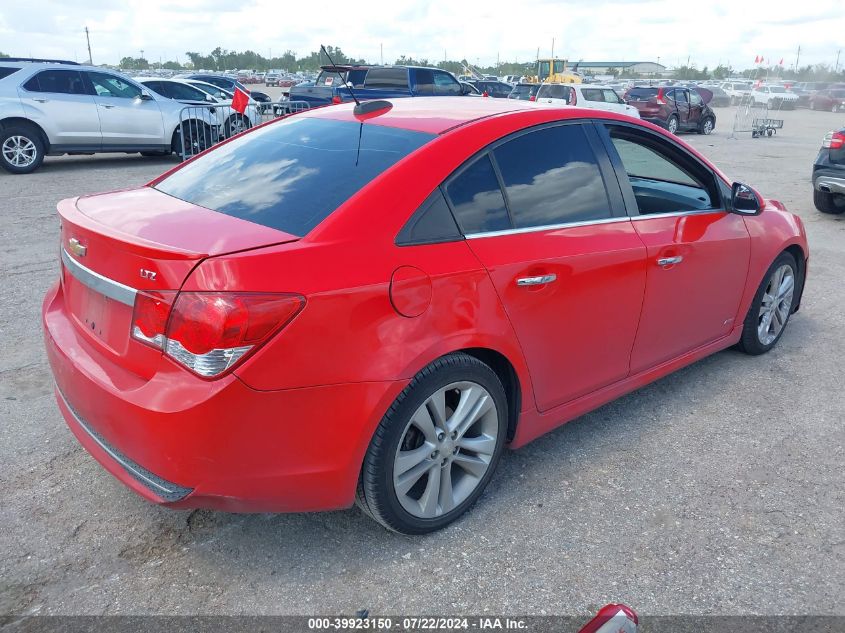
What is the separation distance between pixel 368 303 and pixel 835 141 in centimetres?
921

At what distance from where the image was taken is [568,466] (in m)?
3.43

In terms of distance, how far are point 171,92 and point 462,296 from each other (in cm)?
1529

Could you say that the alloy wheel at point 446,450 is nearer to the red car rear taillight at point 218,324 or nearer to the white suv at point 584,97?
the red car rear taillight at point 218,324

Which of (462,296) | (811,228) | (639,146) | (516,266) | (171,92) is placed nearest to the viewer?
(462,296)

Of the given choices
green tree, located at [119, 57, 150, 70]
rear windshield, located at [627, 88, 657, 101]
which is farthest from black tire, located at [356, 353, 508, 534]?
green tree, located at [119, 57, 150, 70]

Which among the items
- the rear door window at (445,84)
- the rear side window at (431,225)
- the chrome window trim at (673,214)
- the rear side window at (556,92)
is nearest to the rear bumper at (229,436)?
the rear side window at (431,225)

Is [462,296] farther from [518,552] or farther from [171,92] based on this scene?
[171,92]

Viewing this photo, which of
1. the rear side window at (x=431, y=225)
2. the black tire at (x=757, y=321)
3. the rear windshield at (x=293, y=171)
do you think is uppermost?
the rear windshield at (x=293, y=171)

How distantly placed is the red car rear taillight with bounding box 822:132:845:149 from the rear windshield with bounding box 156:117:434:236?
8.40 metres

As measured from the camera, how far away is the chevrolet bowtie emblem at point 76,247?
268 centimetres

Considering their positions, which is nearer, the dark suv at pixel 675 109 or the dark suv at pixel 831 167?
the dark suv at pixel 831 167

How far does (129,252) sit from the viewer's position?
243 cm

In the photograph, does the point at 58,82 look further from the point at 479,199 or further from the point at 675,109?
the point at 675,109

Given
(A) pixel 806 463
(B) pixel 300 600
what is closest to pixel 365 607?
(B) pixel 300 600
